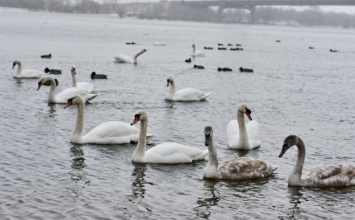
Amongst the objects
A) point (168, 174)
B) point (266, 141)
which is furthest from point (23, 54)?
point (168, 174)

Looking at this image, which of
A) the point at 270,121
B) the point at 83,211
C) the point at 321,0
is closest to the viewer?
the point at 83,211

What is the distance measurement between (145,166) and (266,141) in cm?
496

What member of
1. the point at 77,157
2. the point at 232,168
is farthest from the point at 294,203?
the point at 77,157

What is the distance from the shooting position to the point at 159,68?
4362 cm

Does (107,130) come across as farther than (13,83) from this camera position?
No

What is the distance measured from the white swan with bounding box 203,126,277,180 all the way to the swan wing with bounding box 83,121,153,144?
358cm

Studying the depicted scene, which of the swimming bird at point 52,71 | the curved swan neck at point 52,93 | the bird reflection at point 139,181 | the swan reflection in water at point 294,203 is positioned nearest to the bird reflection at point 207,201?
the bird reflection at point 139,181

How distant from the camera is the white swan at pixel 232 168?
554 inches

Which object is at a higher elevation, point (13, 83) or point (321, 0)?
point (321, 0)

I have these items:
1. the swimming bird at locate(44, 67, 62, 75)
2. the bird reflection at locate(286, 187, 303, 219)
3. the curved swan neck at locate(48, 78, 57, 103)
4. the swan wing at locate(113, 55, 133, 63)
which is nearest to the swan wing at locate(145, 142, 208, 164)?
the bird reflection at locate(286, 187, 303, 219)

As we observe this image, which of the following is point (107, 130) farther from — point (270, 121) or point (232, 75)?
point (232, 75)

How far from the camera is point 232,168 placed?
14188mm

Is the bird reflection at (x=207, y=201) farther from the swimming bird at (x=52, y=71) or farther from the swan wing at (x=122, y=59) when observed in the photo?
the swan wing at (x=122, y=59)

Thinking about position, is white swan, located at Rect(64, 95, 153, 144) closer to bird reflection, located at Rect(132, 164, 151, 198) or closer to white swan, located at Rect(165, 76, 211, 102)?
bird reflection, located at Rect(132, 164, 151, 198)
